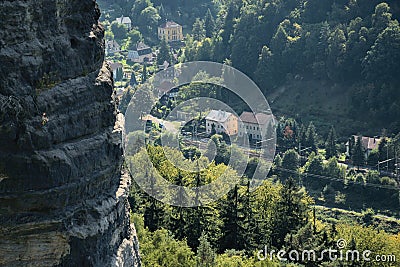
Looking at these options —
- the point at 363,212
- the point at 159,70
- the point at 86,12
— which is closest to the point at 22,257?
the point at 86,12

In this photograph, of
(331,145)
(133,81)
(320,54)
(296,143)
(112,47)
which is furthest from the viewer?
(112,47)

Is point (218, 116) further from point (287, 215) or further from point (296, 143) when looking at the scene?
point (287, 215)

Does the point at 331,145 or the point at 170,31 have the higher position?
the point at 170,31

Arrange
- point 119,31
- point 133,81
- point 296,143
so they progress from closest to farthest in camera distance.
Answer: point 296,143
point 133,81
point 119,31

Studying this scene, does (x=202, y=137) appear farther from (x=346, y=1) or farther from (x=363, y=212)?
(x=346, y=1)

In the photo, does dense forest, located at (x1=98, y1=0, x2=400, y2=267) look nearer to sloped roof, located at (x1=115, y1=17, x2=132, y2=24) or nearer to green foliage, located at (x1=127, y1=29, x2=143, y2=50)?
green foliage, located at (x1=127, y1=29, x2=143, y2=50)

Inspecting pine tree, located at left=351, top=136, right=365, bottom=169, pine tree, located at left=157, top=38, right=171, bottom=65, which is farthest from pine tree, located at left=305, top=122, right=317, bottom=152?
pine tree, located at left=157, top=38, right=171, bottom=65

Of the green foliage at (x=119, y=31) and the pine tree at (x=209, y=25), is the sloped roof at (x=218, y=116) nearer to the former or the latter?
the pine tree at (x=209, y=25)

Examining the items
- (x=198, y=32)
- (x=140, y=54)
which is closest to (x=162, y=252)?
(x=198, y=32)
